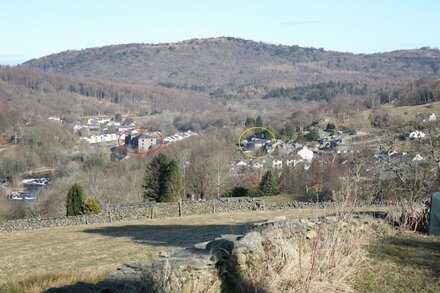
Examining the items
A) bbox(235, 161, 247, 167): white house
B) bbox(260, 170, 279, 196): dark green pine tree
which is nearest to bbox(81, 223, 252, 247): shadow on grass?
bbox(260, 170, 279, 196): dark green pine tree

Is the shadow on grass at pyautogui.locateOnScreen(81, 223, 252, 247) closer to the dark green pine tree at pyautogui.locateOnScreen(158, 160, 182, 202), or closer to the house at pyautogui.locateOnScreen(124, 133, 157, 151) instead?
the dark green pine tree at pyautogui.locateOnScreen(158, 160, 182, 202)

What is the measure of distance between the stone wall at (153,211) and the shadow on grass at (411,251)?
55.3 feet

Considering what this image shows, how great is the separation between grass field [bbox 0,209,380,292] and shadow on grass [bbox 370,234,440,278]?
155 cm

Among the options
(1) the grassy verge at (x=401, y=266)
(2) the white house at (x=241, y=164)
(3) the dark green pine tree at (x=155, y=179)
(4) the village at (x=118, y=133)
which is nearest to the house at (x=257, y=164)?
(2) the white house at (x=241, y=164)

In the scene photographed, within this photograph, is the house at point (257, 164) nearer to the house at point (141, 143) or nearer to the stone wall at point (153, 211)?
the stone wall at point (153, 211)

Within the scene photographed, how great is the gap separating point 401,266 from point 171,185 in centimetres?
2725

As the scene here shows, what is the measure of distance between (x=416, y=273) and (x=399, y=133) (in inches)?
713

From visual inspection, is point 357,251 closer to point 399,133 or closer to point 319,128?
point 399,133

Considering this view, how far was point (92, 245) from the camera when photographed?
663 inches

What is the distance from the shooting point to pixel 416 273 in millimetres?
6422

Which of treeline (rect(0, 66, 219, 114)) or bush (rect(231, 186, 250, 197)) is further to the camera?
treeline (rect(0, 66, 219, 114))

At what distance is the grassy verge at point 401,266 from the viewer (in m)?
5.95

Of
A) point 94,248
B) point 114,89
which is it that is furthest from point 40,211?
point 114,89

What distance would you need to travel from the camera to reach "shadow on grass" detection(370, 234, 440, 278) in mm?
6812
